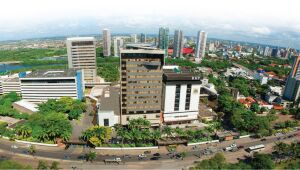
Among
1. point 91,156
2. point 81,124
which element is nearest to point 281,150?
point 91,156

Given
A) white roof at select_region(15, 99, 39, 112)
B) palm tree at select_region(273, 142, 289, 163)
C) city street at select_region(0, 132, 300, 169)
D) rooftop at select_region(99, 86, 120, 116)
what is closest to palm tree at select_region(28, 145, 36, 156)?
city street at select_region(0, 132, 300, 169)

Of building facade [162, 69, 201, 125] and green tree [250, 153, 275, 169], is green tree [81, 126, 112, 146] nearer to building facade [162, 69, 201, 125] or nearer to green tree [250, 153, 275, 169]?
building facade [162, 69, 201, 125]

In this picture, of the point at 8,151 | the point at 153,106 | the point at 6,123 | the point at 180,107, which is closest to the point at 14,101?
the point at 6,123

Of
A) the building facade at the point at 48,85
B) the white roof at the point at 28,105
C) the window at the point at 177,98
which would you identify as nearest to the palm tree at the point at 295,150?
the window at the point at 177,98

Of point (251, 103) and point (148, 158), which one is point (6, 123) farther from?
point (251, 103)

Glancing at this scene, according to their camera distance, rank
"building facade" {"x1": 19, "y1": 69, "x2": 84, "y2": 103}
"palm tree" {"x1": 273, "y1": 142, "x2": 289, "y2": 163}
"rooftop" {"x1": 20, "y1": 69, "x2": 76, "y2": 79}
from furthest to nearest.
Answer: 1. "rooftop" {"x1": 20, "y1": 69, "x2": 76, "y2": 79}
2. "building facade" {"x1": 19, "y1": 69, "x2": 84, "y2": 103}
3. "palm tree" {"x1": 273, "y1": 142, "x2": 289, "y2": 163}

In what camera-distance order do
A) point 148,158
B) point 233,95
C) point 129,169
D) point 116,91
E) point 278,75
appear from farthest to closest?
point 278,75, point 233,95, point 116,91, point 148,158, point 129,169
